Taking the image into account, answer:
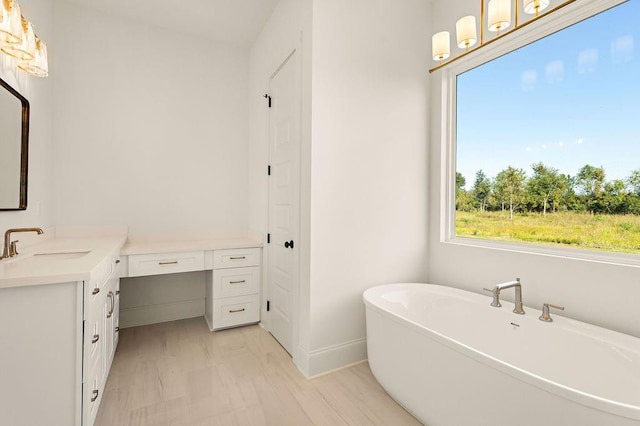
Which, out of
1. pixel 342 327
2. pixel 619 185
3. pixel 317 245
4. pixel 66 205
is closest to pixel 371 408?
pixel 342 327

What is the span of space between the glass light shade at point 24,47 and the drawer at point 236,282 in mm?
1941

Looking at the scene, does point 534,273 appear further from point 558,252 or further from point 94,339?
point 94,339

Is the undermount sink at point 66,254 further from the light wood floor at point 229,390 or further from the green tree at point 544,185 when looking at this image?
the green tree at point 544,185

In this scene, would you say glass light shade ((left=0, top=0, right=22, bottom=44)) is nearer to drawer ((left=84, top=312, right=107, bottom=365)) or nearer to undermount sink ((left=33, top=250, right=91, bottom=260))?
undermount sink ((left=33, top=250, right=91, bottom=260))

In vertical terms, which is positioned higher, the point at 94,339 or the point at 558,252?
the point at 558,252

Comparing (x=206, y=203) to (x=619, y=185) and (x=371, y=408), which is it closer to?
(x=371, y=408)

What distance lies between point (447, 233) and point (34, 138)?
3.33m

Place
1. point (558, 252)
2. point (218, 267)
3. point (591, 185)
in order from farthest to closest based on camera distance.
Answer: point (218, 267) < point (558, 252) < point (591, 185)

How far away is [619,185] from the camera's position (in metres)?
1.69

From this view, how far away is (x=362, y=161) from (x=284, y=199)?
2.42ft

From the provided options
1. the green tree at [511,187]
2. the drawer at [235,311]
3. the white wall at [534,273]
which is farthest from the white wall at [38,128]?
the green tree at [511,187]

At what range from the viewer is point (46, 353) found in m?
1.28

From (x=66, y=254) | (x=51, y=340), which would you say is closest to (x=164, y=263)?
(x=66, y=254)

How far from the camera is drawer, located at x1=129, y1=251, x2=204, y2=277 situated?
2.55m
